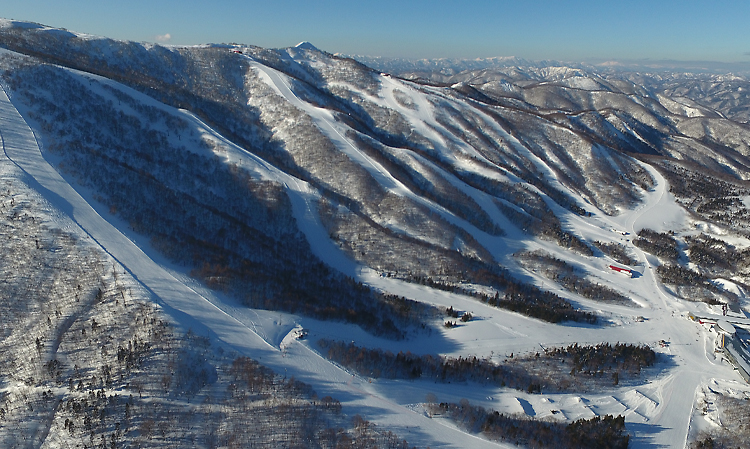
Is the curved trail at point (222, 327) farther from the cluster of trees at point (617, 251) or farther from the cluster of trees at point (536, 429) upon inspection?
the cluster of trees at point (617, 251)

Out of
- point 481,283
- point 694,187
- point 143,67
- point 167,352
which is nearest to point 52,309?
point 167,352

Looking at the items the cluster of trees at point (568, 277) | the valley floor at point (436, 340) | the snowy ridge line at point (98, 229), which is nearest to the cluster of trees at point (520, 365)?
the valley floor at point (436, 340)

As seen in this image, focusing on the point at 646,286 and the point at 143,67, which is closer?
the point at 646,286

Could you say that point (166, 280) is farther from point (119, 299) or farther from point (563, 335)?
point (563, 335)

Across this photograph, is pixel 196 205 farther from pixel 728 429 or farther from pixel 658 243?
pixel 658 243

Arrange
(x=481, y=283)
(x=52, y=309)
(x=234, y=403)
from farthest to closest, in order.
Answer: (x=481, y=283) → (x=52, y=309) → (x=234, y=403)
